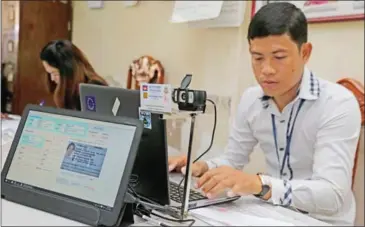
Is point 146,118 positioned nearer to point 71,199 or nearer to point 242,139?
point 71,199

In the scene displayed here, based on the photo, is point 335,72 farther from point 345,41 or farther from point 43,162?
point 43,162

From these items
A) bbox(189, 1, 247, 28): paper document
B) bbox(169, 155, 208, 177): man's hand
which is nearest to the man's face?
bbox(169, 155, 208, 177): man's hand

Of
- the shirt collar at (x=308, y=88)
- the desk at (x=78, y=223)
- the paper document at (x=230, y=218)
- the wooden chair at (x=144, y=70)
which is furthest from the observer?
the wooden chair at (x=144, y=70)

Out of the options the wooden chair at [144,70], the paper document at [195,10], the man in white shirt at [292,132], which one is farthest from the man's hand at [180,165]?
the wooden chair at [144,70]

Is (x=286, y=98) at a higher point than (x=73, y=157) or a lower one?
higher

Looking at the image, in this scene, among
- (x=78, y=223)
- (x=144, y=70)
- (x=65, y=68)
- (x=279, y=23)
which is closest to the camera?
(x=78, y=223)

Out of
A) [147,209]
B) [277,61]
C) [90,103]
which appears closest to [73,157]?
[147,209]

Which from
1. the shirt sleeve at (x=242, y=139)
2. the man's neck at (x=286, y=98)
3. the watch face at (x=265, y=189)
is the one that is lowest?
the watch face at (x=265, y=189)

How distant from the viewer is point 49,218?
2.78 feet

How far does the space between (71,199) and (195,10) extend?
1611 mm

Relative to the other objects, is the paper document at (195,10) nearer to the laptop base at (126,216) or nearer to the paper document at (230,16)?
the paper document at (230,16)

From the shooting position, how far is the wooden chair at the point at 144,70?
8.32 ft

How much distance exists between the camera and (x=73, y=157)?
2.94ft

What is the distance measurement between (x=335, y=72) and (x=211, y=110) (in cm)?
102
